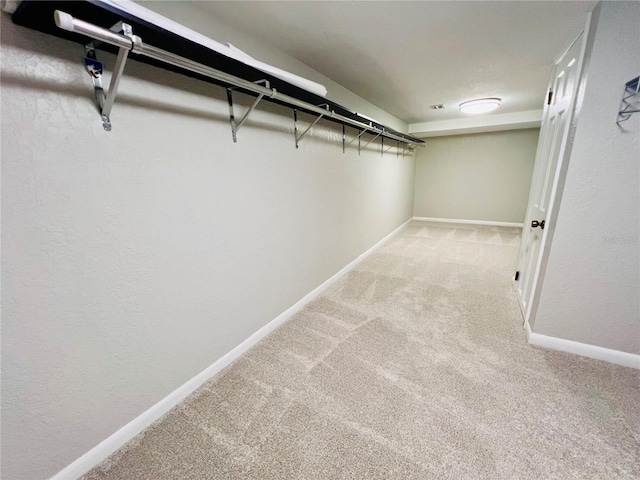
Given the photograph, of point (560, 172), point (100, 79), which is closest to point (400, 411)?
point (560, 172)

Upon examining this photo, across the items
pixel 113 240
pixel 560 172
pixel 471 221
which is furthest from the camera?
pixel 471 221

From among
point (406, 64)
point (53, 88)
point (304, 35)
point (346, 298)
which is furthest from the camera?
point (346, 298)

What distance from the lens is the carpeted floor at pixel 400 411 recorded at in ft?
3.67

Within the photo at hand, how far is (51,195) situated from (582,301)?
2800 mm

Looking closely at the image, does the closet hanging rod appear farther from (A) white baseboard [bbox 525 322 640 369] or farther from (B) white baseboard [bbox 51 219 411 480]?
(A) white baseboard [bbox 525 322 640 369]

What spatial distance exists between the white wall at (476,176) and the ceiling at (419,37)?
2612mm

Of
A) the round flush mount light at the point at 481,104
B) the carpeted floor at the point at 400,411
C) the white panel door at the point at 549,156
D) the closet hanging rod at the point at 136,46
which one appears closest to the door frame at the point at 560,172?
the white panel door at the point at 549,156

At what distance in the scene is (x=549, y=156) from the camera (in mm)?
2057

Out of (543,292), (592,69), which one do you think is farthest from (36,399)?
(592,69)

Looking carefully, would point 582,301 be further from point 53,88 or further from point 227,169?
point 53,88

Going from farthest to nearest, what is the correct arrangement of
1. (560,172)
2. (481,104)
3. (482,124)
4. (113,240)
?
(482,124)
(481,104)
(560,172)
(113,240)

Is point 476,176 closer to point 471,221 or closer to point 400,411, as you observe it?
point 471,221

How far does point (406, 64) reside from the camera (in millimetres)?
2150

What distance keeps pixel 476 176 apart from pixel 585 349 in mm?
4441
